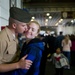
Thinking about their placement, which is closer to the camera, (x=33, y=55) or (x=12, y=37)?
(x=33, y=55)

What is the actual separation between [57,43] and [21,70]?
13200 millimetres

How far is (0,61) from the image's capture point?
1.97 meters

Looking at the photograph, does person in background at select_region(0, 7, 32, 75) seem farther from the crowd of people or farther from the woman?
the woman

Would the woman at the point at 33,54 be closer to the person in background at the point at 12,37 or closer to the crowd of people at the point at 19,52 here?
the crowd of people at the point at 19,52

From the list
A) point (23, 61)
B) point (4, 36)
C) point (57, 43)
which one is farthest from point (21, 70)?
point (57, 43)

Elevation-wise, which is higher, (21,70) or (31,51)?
(31,51)

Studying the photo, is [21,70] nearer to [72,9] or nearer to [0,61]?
[0,61]

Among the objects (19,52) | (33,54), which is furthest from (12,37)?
(33,54)

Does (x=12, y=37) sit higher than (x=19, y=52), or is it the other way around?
(x=12, y=37)

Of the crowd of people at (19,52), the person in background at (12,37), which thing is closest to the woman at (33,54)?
the crowd of people at (19,52)

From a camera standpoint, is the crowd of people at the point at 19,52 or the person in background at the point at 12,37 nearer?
the crowd of people at the point at 19,52

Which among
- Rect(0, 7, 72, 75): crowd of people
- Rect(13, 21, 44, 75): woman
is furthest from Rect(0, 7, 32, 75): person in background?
Rect(13, 21, 44, 75): woman

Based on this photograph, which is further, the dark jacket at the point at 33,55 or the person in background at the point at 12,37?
the person in background at the point at 12,37

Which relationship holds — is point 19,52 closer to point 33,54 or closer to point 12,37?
point 12,37
